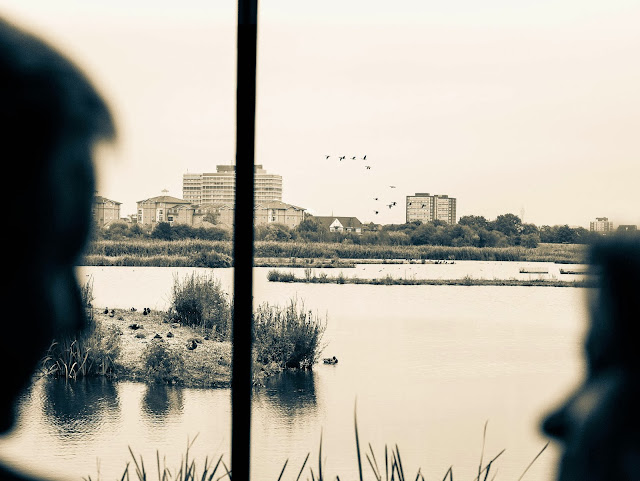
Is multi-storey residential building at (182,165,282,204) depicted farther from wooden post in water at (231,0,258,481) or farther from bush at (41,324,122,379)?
bush at (41,324,122,379)

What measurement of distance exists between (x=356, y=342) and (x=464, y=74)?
5874mm

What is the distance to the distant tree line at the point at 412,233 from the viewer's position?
2.97 meters

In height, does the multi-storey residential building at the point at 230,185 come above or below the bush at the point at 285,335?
above

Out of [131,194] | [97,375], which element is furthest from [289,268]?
[97,375]

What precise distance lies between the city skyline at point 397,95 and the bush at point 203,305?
3.96 ft

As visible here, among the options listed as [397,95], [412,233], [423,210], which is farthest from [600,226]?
[397,95]

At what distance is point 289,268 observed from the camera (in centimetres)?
995

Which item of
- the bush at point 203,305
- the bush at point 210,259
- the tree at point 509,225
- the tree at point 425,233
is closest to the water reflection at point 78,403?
the bush at point 203,305

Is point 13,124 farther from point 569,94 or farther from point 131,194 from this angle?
point 569,94

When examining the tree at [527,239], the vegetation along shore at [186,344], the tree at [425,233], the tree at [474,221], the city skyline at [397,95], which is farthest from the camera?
the city skyline at [397,95]

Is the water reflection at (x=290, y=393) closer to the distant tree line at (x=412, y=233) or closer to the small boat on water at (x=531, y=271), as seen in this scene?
the distant tree line at (x=412, y=233)

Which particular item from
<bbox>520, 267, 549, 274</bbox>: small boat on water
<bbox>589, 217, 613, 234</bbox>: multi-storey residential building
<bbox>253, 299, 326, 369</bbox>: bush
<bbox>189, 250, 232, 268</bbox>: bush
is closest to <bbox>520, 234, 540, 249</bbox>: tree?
<bbox>589, 217, 613, 234</bbox>: multi-storey residential building

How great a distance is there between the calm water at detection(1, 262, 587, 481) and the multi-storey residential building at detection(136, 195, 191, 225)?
2.73ft

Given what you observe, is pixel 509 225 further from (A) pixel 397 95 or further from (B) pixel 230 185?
(A) pixel 397 95
